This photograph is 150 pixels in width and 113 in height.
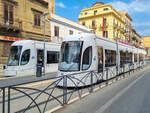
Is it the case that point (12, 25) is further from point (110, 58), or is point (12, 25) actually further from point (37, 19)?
point (110, 58)

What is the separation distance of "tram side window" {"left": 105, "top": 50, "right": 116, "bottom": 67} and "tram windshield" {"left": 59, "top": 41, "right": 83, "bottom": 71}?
318 cm

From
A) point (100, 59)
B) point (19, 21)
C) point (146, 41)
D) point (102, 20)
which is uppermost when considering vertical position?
point (102, 20)

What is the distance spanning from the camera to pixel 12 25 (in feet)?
60.3

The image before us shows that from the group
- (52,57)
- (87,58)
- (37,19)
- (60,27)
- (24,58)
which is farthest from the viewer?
(60,27)

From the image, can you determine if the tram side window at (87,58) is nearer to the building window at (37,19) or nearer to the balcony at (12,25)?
the balcony at (12,25)

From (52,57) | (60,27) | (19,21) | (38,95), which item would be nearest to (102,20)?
(60,27)

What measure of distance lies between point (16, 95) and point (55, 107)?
5.93 feet

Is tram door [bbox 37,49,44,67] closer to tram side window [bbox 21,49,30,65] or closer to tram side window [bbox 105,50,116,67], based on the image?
tram side window [bbox 21,49,30,65]

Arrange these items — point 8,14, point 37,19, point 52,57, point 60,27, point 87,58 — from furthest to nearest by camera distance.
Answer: point 60,27, point 37,19, point 8,14, point 52,57, point 87,58

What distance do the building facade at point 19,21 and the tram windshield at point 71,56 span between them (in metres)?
12.0

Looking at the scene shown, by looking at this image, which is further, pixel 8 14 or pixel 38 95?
pixel 8 14

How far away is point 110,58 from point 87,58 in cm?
355

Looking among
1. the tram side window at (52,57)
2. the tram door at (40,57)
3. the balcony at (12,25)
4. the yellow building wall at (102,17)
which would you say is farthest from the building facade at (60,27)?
the yellow building wall at (102,17)

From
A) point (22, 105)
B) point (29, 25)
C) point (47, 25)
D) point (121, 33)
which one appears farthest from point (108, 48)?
point (121, 33)
